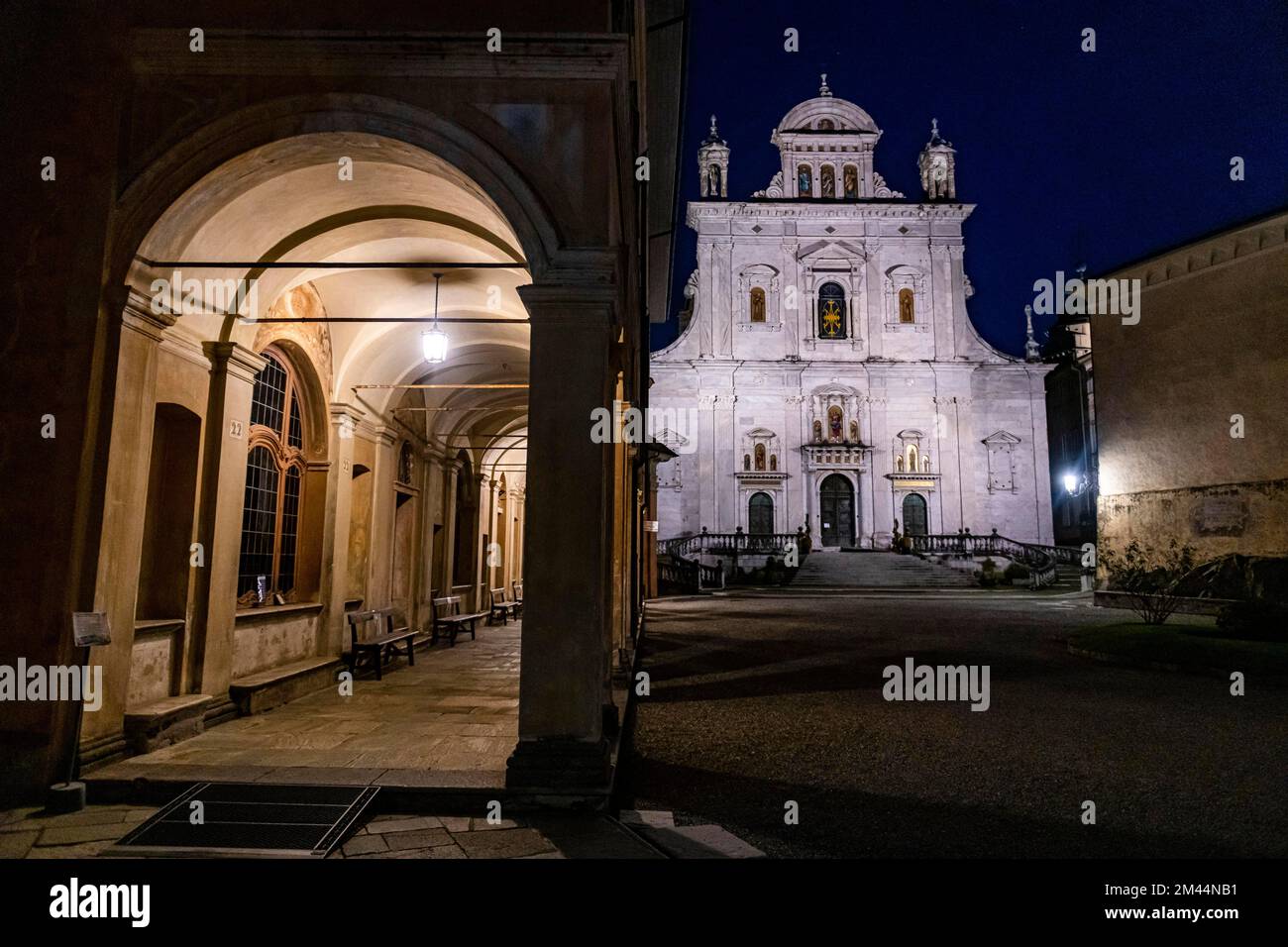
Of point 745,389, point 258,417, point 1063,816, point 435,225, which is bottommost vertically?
point 1063,816

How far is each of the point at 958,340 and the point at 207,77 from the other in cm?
3807

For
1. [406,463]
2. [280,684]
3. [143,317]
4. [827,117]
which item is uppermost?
[827,117]

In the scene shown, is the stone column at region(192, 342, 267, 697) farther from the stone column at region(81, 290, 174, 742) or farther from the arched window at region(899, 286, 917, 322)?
the arched window at region(899, 286, 917, 322)

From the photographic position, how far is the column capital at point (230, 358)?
6.49m

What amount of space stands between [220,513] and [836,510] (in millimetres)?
34101

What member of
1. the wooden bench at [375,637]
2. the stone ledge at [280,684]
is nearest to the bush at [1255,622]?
the wooden bench at [375,637]

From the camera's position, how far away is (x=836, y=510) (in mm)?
37750

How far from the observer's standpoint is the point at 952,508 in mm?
36406

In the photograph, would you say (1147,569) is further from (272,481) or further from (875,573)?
(272,481)

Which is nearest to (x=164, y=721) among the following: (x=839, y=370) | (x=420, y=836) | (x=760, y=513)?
(x=420, y=836)

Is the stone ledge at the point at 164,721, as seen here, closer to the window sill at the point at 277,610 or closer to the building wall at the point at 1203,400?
the window sill at the point at 277,610
